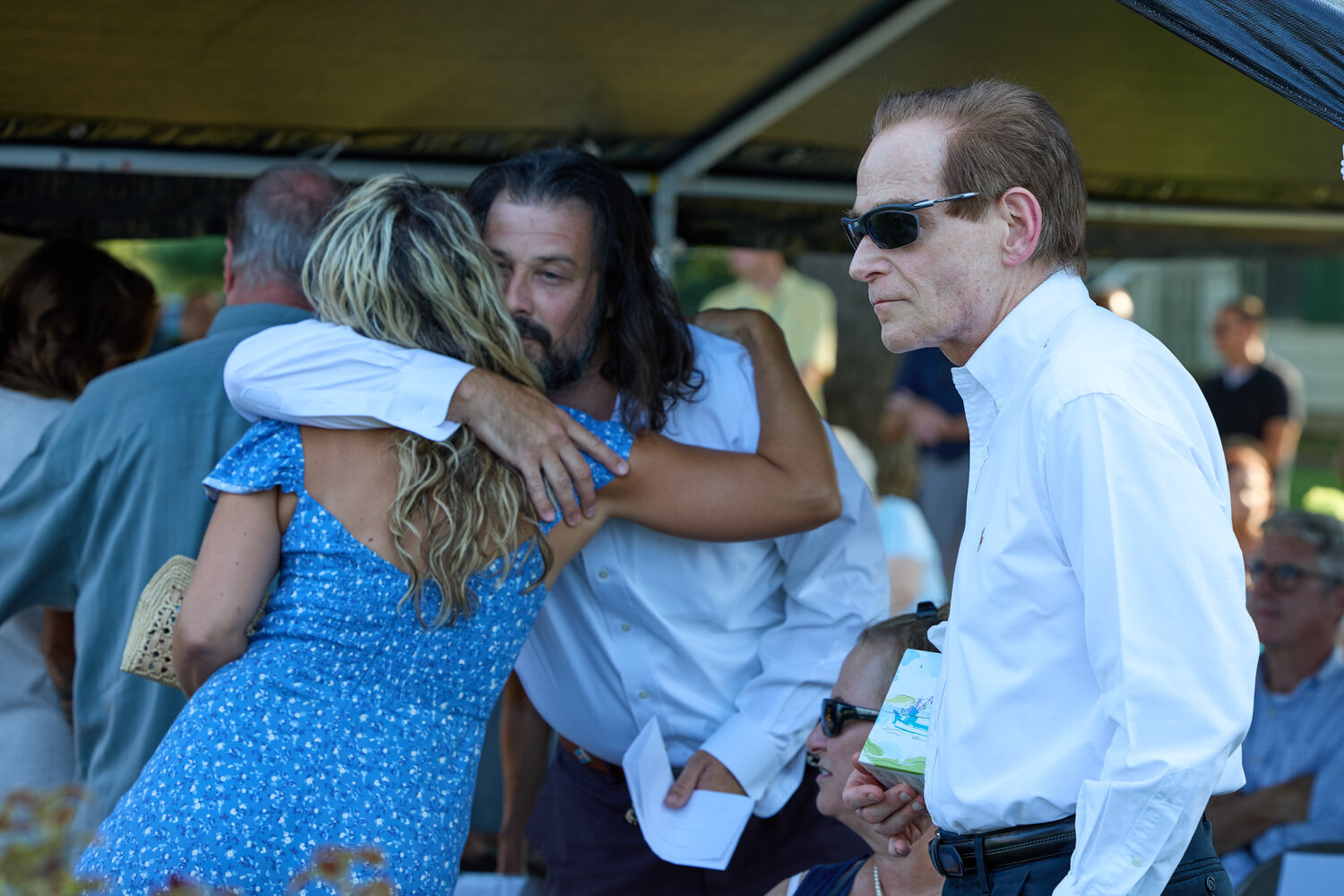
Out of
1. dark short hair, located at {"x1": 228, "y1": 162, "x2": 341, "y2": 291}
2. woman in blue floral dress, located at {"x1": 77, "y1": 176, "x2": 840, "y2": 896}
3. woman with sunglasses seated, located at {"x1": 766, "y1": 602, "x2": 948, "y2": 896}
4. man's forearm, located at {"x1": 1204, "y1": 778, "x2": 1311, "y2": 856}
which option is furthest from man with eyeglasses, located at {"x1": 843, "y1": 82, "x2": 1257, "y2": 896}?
man's forearm, located at {"x1": 1204, "y1": 778, "x2": 1311, "y2": 856}

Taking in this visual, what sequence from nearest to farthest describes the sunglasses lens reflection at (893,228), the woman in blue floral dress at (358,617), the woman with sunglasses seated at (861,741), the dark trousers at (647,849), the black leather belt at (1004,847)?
the black leather belt at (1004,847) < the sunglasses lens reflection at (893,228) < the woman in blue floral dress at (358,617) < the woman with sunglasses seated at (861,741) < the dark trousers at (647,849)

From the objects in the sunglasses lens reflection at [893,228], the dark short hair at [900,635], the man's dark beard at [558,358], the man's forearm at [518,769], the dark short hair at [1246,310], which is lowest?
the man's forearm at [518,769]

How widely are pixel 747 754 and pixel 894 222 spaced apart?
1.31 m

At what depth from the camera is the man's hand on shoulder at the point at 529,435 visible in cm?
186

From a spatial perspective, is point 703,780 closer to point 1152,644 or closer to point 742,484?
point 742,484

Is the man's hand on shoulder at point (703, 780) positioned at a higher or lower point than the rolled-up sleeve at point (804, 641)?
lower

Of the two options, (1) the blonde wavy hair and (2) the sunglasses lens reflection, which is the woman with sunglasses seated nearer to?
(1) the blonde wavy hair

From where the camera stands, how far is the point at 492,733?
11.9 feet

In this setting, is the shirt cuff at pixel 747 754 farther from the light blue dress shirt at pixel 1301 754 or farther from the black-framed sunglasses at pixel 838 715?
the light blue dress shirt at pixel 1301 754

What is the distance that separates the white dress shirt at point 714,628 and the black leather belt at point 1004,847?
3.50 ft

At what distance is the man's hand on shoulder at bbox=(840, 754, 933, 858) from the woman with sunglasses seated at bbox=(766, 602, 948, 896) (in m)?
0.27

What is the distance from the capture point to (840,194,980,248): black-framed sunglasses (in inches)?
53.6

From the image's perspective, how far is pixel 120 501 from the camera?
2.33m

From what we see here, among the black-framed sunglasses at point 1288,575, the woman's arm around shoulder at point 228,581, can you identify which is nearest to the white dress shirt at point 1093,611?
the woman's arm around shoulder at point 228,581
